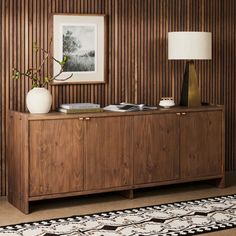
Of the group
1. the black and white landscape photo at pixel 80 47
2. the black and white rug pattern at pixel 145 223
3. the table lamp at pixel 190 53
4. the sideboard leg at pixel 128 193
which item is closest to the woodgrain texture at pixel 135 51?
the black and white landscape photo at pixel 80 47

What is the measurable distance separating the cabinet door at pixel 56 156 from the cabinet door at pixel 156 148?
55cm

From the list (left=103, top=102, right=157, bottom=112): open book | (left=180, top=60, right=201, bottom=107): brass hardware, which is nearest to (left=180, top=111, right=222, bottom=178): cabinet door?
(left=180, top=60, right=201, bottom=107): brass hardware

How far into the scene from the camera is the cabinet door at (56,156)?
5.07 m

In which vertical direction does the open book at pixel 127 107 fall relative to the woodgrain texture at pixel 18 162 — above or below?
above

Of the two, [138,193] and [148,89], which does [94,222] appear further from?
[148,89]

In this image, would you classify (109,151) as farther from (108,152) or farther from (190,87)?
(190,87)

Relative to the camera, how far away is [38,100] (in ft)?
17.0

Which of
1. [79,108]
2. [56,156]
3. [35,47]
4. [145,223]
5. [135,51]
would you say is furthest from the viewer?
[135,51]

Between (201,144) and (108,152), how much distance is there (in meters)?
0.98

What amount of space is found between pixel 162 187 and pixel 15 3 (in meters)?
2.18

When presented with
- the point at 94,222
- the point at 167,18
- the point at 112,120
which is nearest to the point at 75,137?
the point at 112,120

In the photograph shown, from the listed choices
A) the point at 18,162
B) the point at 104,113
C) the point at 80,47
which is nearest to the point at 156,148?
the point at 104,113

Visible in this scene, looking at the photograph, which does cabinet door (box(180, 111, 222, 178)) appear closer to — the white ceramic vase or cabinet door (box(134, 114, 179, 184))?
cabinet door (box(134, 114, 179, 184))

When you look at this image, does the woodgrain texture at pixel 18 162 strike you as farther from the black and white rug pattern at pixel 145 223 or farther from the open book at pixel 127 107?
the open book at pixel 127 107
